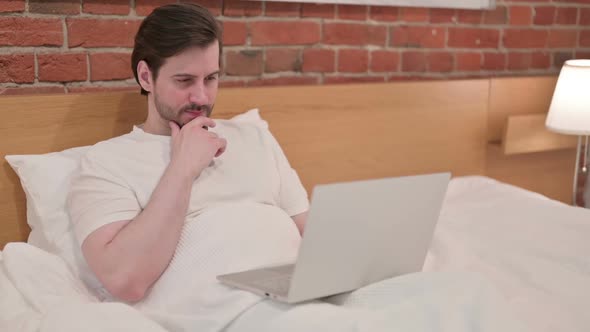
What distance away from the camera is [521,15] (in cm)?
271

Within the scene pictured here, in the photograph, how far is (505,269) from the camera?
5.47 feet

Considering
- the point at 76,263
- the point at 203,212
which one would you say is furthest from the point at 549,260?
the point at 76,263

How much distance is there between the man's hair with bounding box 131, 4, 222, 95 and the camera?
1520 millimetres

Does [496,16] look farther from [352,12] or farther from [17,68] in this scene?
[17,68]

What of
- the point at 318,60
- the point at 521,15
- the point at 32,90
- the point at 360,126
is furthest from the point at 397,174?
the point at 32,90

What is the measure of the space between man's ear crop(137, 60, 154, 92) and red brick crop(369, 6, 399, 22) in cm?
103

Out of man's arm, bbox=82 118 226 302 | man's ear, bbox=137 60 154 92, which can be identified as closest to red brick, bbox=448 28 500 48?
man's ear, bbox=137 60 154 92

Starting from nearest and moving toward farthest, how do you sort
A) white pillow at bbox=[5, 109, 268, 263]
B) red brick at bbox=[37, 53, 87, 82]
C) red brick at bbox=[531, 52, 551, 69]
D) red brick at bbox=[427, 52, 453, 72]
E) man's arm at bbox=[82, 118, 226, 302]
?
man's arm at bbox=[82, 118, 226, 302]
white pillow at bbox=[5, 109, 268, 263]
red brick at bbox=[37, 53, 87, 82]
red brick at bbox=[427, 52, 453, 72]
red brick at bbox=[531, 52, 551, 69]

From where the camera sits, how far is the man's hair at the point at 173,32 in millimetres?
1520

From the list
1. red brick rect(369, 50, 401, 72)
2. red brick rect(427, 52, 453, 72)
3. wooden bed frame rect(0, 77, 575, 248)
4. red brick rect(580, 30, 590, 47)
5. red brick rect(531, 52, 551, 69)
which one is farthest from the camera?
red brick rect(580, 30, 590, 47)

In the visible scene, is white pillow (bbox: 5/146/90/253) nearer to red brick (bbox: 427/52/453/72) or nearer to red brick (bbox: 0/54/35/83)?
red brick (bbox: 0/54/35/83)

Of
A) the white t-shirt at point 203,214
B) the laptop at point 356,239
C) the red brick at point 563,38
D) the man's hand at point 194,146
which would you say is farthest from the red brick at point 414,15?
the laptop at point 356,239

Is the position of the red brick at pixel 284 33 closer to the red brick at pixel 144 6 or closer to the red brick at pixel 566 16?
the red brick at pixel 144 6

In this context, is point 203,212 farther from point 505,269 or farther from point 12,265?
point 505,269
